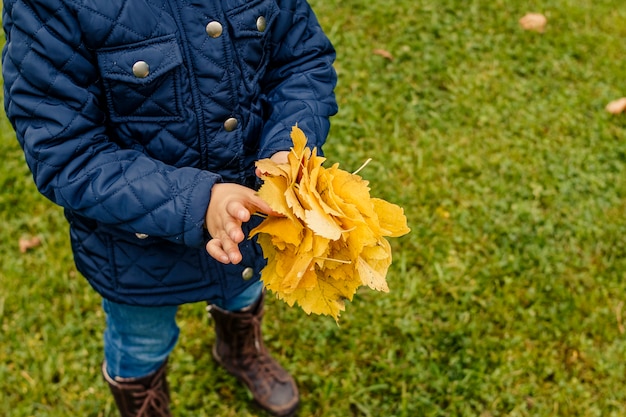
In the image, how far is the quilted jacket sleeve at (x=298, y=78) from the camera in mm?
1570

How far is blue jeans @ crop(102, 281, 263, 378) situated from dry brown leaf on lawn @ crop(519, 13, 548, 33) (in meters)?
2.74

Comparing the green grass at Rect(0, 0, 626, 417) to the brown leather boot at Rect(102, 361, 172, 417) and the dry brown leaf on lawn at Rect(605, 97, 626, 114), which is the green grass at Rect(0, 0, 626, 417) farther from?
the brown leather boot at Rect(102, 361, 172, 417)

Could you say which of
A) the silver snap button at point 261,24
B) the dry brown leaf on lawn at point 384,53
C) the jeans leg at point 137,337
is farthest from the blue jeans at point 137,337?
the dry brown leaf on lawn at point 384,53

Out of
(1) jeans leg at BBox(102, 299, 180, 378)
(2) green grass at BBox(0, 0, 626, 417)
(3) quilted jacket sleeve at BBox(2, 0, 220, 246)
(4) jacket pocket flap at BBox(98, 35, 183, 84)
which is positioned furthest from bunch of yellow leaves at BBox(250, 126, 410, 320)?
(2) green grass at BBox(0, 0, 626, 417)

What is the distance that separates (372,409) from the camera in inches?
92.0

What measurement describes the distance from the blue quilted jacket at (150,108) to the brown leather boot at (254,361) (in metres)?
0.60

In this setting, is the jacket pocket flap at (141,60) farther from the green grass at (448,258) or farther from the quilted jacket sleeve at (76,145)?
the green grass at (448,258)

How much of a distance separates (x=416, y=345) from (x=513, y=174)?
1020 millimetres

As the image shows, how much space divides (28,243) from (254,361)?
106cm

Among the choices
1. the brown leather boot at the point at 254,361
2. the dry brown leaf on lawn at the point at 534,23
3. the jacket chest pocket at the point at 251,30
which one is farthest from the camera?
the dry brown leaf on lawn at the point at 534,23

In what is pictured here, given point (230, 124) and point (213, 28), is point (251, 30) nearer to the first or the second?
point (213, 28)

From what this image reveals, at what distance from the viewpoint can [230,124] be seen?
149 cm

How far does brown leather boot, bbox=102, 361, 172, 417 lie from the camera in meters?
1.96

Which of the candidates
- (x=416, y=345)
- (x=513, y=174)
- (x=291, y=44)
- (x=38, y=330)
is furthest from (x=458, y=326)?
(x=38, y=330)
